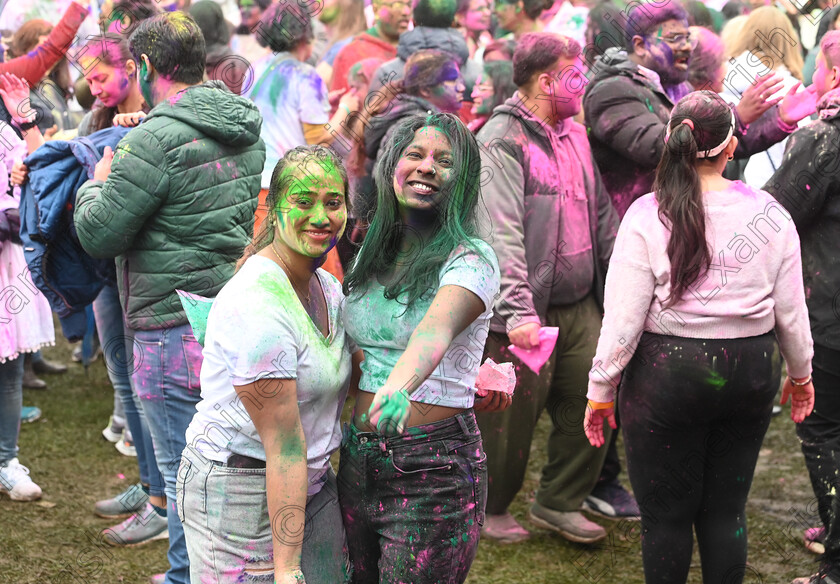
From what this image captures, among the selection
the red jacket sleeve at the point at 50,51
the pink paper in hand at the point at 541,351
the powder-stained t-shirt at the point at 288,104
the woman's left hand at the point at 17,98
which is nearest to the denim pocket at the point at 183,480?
the pink paper in hand at the point at 541,351

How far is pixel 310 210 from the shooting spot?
2.36 metres

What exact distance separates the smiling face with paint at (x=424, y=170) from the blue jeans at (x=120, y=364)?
1927 millimetres

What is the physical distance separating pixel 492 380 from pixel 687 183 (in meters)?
0.90

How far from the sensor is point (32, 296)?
483cm

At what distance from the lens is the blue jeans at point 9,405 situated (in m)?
4.69

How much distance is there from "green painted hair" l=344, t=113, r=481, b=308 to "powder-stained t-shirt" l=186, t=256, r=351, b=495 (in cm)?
17

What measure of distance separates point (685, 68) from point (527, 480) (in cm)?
225

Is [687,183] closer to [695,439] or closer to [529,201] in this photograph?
[695,439]

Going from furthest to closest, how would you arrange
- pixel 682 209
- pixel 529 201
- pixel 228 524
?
pixel 529 201 < pixel 682 209 < pixel 228 524

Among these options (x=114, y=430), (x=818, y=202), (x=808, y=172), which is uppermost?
(x=808, y=172)

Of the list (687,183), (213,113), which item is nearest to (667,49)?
(687,183)

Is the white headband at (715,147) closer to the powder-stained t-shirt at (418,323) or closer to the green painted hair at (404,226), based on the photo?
the green painted hair at (404,226)

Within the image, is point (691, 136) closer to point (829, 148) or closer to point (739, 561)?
point (829, 148)

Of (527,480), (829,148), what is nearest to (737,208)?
(829,148)
